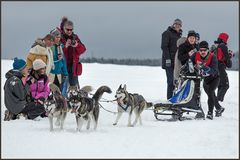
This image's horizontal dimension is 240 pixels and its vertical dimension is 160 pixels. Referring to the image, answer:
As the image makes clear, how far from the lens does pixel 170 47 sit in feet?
37.6

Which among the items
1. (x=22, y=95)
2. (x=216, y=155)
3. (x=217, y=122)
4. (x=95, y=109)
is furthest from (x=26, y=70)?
(x=216, y=155)

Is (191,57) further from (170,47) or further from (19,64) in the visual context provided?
(19,64)

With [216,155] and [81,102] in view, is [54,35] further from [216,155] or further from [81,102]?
[216,155]

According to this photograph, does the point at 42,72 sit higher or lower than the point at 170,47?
lower

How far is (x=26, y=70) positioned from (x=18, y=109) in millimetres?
895

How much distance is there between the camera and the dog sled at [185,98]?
32.3ft

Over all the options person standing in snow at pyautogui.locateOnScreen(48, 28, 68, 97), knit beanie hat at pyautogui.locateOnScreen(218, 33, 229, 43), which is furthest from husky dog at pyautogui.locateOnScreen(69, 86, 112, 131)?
knit beanie hat at pyautogui.locateOnScreen(218, 33, 229, 43)

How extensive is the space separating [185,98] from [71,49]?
2676mm

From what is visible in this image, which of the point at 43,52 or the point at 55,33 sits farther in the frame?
the point at 43,52

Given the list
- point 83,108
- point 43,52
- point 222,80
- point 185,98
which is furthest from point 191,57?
point 83,108

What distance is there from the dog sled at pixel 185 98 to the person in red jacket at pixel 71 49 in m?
2.01

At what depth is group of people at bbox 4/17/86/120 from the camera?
926 centimetres

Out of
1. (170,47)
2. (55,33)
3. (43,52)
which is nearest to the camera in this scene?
(55,33)

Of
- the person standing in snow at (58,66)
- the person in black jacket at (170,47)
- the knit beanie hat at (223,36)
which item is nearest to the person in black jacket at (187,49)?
the person in black jacket at (170,47)
